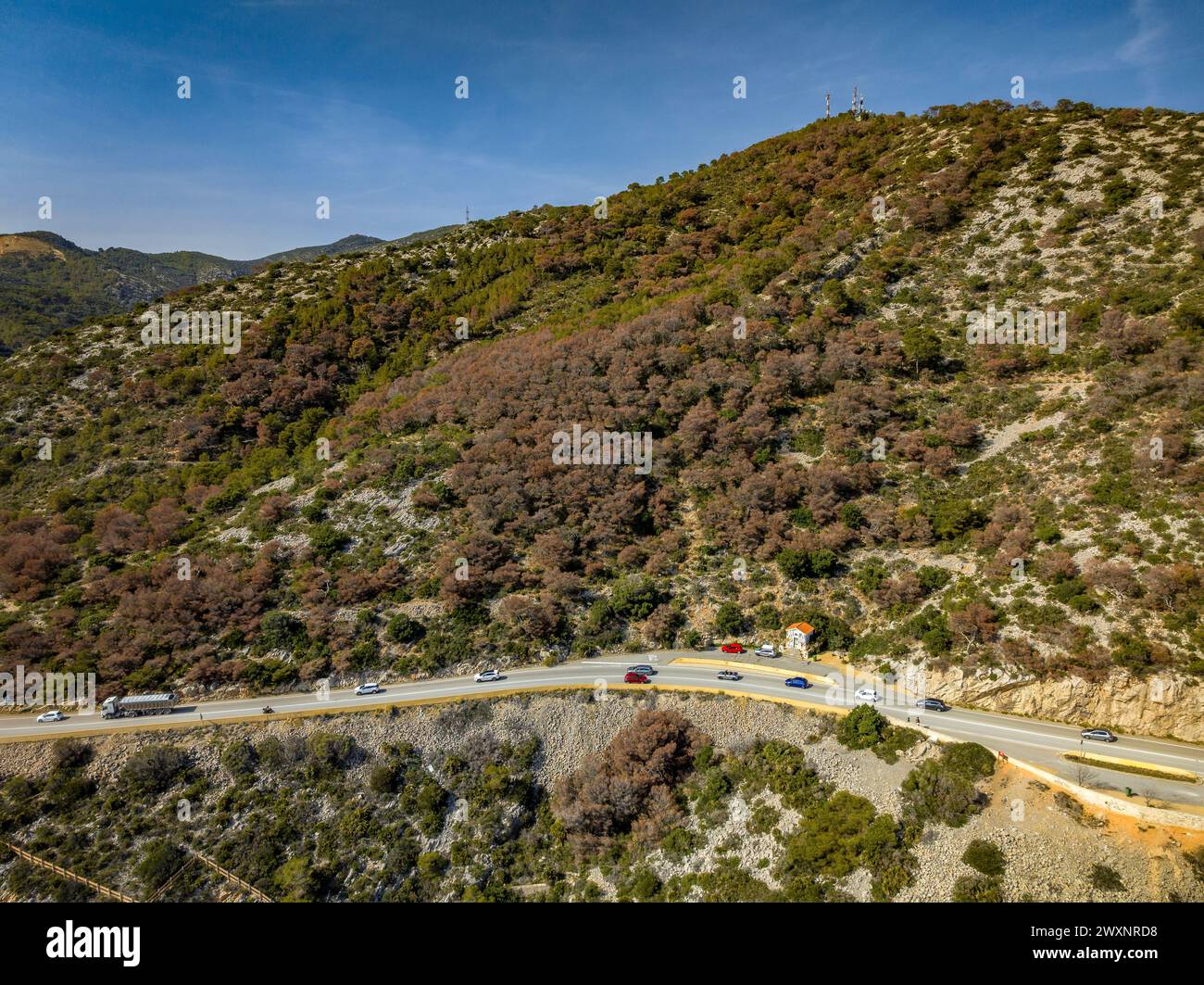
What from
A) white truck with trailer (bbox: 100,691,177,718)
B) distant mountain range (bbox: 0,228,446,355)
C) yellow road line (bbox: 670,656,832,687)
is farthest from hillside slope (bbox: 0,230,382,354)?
yellow road line (bbox: 670,656,832,687)

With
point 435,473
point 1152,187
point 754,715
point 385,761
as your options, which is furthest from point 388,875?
point 1152,187

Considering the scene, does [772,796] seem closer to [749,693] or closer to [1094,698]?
[749,693]

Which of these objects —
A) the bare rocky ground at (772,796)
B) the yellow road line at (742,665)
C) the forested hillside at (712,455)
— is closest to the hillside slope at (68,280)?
the forested hillside at (712,455)

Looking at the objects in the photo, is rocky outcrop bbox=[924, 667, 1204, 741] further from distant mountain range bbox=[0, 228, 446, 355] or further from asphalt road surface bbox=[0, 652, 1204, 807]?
distant mountain range bbox=[0, 228, 446, 355]

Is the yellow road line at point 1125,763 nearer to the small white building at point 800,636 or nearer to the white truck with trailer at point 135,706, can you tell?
the small white building at point 800,636

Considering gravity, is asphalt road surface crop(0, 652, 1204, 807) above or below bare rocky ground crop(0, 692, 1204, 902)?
above
